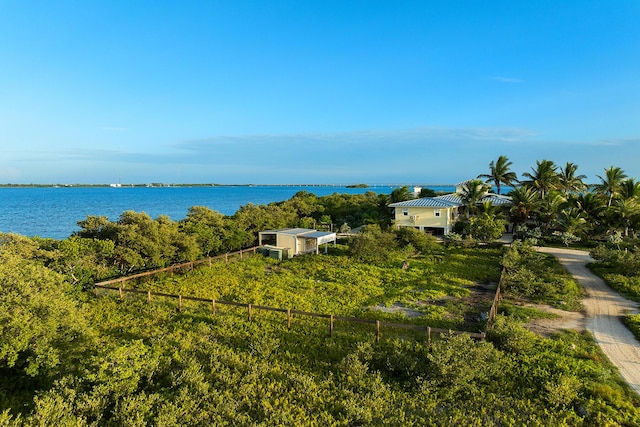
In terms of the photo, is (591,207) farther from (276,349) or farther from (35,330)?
(35,330)

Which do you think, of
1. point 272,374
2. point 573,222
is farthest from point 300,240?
point 573,222

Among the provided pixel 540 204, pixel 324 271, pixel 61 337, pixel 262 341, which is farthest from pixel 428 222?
pixel 61 337

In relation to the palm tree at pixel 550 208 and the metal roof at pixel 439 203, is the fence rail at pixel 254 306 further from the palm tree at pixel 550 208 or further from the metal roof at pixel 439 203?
the palm tree at pixel 550 208

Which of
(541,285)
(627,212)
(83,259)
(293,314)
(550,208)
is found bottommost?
(293,314)

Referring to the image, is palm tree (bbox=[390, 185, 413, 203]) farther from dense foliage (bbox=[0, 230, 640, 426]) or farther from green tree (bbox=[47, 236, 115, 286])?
green tree (bbox=[47, 236, 115, 286])

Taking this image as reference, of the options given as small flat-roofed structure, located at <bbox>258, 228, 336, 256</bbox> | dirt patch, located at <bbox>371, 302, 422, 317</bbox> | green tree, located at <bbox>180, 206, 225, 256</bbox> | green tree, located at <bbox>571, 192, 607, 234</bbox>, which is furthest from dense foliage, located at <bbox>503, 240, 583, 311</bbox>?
green tree, located at <bbox>180, 206, 225, 256</bbox>

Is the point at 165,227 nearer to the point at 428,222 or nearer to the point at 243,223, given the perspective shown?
the point at 243,223

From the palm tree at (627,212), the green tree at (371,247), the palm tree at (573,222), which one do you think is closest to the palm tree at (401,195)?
the green tree at (371,247)
